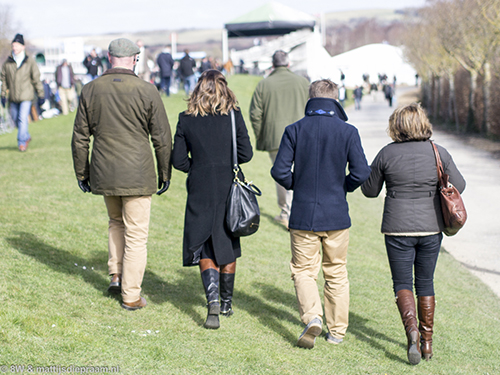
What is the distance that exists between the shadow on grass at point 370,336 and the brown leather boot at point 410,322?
0.60 feet

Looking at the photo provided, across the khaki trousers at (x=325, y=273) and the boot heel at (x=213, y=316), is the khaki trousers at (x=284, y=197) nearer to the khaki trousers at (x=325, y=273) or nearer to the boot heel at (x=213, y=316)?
the khaki trousers at (x=325, y=273)

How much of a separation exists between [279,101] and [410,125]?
12.2ft

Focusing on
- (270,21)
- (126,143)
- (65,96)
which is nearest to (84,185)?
(126,143)

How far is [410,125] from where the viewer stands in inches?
162

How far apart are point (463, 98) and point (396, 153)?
95.8 ft

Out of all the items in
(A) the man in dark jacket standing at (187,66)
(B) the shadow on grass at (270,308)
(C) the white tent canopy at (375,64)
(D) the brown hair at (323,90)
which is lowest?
(B) the shadow on grass at (270,308)

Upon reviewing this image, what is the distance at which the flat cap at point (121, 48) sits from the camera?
14.3 ft

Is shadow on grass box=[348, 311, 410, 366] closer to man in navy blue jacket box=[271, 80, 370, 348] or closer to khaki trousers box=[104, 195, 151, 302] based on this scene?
man in navy blue jacket box=[271, 80, 370, 348]

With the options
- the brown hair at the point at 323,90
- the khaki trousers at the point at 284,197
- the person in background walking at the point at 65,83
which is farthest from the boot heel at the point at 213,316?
the person in background walking at the point at 65,83

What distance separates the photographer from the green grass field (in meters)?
3.77

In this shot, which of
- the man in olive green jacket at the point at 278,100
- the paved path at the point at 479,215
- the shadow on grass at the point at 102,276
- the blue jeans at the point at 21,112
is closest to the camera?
the shadow on grass at the point at 102,276

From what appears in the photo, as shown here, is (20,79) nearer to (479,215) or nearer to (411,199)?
(411,199)

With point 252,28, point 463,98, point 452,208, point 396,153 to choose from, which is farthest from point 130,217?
point 252,28

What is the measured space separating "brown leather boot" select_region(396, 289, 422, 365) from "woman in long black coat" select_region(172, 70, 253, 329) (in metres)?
1.33
